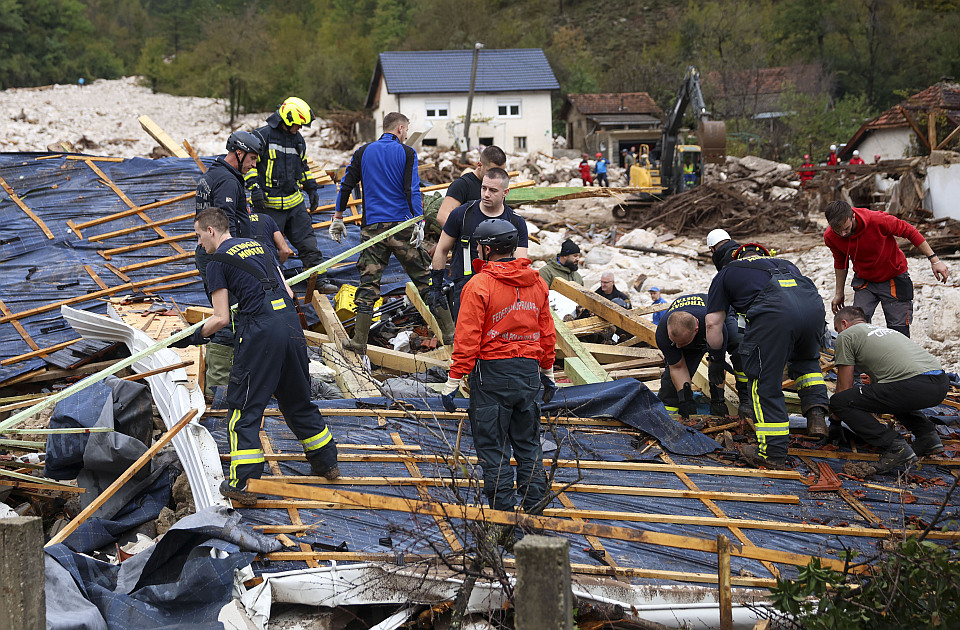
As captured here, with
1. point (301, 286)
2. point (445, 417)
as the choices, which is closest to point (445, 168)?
point (301, 286)

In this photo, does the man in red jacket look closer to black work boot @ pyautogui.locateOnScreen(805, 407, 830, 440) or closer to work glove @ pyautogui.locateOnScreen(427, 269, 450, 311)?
black work boot @ pyautogui.locateOnScreen(805, 407, 830, 440)

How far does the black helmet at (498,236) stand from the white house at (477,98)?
115 feet

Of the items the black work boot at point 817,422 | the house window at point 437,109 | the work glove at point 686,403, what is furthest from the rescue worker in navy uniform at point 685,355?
the house window at point 437,109

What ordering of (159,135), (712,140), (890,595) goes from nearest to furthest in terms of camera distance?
(890,595)
(159,135)
(712,140)

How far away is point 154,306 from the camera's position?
8.84 meters

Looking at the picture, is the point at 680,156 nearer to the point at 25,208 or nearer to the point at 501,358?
the point at 25,208

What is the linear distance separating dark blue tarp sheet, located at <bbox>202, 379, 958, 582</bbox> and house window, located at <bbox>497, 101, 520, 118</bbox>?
3532 centimetres

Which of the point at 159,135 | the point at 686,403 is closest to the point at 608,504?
the point at 686,403

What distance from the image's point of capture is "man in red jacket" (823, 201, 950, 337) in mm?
6598

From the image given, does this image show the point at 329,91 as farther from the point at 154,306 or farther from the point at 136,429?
the point at 136,429

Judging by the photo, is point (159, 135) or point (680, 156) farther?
point (680, 156)

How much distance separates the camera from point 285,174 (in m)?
7.65

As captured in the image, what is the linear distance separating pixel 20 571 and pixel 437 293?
4881mm

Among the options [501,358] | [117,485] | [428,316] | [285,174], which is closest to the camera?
[501,358]
